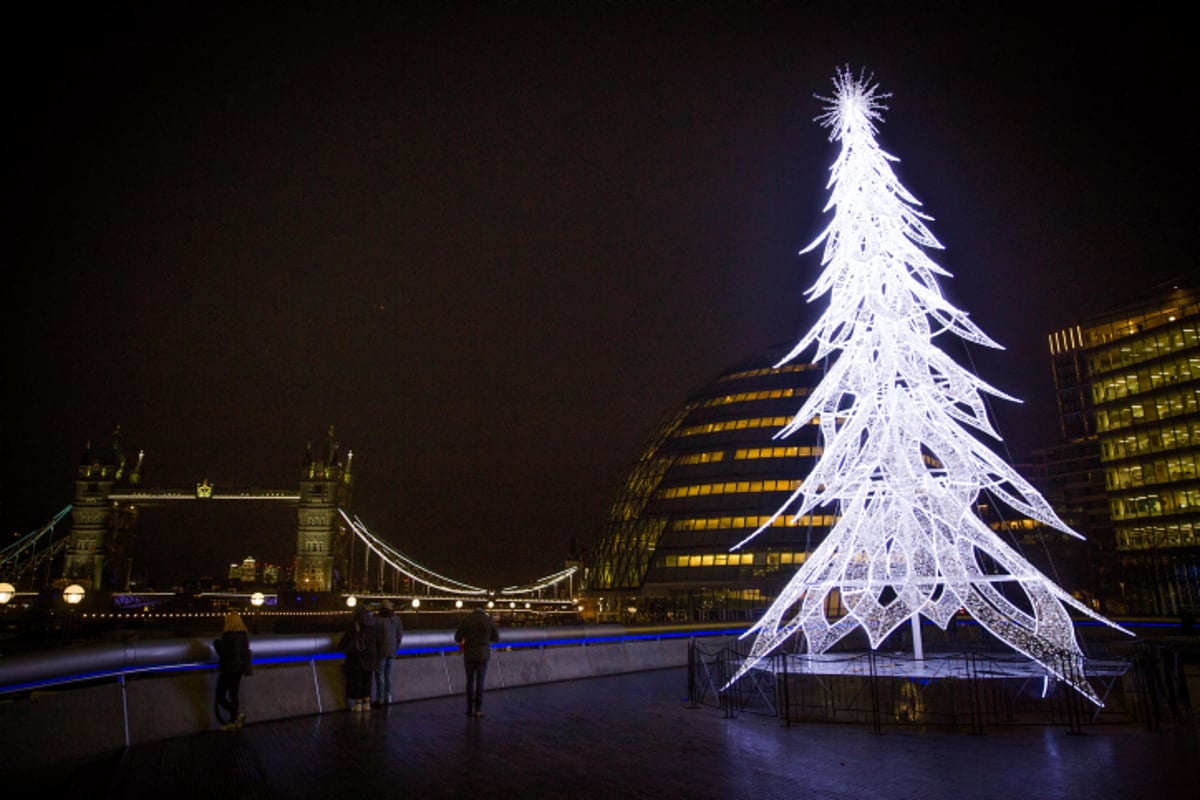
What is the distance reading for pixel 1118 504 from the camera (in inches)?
3147

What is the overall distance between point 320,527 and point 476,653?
105 meters

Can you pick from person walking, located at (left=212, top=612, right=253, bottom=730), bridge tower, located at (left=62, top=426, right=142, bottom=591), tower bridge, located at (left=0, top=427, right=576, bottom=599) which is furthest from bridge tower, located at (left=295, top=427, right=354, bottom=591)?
person walking, located at (left=212, top=612, right=253, bottom=730)

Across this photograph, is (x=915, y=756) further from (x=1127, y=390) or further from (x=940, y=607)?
(x=1127, y=390)

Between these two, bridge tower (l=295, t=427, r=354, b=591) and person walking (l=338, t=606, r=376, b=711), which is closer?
person walking (l=338, t=606, r=376, b=711)

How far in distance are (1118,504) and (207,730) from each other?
3473 inches

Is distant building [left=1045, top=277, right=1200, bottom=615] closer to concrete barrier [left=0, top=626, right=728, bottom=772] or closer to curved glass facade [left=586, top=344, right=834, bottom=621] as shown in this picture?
curved glass facade [left=586, top=344, right=834, bottom=621]

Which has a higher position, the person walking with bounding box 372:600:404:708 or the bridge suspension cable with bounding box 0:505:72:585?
the bridge suspension cable with bounding box 0:505:72:585

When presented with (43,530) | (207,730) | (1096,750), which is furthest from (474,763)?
(43,530)

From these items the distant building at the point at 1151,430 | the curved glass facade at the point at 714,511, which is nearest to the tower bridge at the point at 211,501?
the curved glass facade at the point at 714,511

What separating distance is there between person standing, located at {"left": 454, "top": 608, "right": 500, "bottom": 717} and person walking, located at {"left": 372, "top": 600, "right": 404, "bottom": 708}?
1.30 m

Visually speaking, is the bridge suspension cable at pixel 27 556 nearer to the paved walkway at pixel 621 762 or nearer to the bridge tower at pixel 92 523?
the bridge tower at pixel 92 523

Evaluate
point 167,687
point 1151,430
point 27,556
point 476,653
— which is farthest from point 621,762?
point 27,556

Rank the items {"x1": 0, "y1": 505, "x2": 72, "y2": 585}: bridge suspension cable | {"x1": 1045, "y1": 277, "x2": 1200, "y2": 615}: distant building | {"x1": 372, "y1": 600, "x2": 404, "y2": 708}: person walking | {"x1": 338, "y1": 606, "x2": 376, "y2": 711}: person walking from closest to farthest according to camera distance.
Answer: {"x1": 338, "y1": 606, "x2": 376, "y2": 711}: person walking
{"x1": 372, "y1": 600, "x2": 404, "y2": 708}: person walking
{"x1": 1045, "y1": 277, "x2": 1200, "y2": 615}: distant building
{"x1": 0, "y1": 505, "x2": 72, "y2": 585}: bridge suspension cable

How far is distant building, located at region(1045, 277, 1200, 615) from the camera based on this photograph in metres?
68.4
